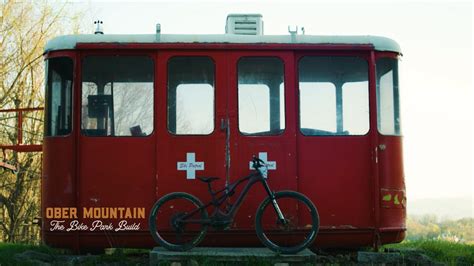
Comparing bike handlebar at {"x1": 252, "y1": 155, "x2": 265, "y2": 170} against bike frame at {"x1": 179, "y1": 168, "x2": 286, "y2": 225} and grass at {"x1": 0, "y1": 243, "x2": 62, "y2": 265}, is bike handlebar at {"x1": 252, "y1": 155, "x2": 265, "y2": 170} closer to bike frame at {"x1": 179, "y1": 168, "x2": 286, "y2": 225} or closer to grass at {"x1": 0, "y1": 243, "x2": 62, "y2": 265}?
bike frame at {"x1": 179, "y1": 168, "x2": 286, "y2": 225}

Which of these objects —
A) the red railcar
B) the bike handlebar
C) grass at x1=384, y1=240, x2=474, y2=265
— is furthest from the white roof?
grass at x1=384, y1=240, x2=474, y2=265

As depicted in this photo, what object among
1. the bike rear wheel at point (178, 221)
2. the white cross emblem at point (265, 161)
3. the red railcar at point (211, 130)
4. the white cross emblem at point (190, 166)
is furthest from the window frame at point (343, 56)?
the bike rear wheel at point (178, 221)

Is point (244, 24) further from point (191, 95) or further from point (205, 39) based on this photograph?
point (191, 95)

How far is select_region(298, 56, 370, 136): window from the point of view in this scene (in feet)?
26.9

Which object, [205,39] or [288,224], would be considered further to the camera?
[205,39]

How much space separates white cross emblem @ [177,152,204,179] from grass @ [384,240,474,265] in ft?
8.68

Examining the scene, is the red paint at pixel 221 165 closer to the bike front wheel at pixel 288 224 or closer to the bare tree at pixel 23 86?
the bike front wheel at pixel 288 224

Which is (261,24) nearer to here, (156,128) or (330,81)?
(330,81)

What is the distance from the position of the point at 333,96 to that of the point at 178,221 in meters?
2.40

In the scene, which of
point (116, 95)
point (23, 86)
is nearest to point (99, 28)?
point (116, 95)

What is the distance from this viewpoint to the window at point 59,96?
822cm

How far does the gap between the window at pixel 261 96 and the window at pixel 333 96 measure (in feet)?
0.87

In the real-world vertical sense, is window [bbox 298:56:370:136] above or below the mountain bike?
above

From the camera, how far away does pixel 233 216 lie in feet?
25.8
